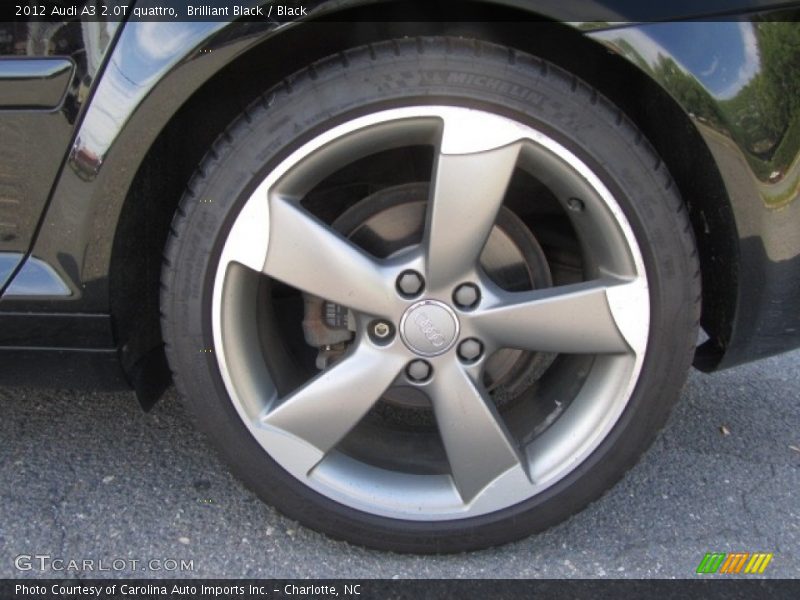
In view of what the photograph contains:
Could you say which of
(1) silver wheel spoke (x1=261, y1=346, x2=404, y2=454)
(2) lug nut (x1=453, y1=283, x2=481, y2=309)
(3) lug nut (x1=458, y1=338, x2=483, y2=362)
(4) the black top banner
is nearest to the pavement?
(1) silver wheel spoke (x1=261, y1=346, x2=404, y2=454)

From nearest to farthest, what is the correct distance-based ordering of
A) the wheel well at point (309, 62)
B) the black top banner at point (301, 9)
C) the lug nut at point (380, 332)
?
1. the black top banner at point (301, 9)
2. the wheel well at point (309, 62)
3. the lug nut at point (380, 332)

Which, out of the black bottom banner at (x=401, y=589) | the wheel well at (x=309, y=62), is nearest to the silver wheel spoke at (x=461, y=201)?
the wheel well at (x=309, y=62)

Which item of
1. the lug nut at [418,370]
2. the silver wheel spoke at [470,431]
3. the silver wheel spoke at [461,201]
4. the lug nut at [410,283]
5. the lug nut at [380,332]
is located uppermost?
the silver wheel spoke at [461,201]

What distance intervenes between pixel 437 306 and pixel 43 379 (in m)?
0.84

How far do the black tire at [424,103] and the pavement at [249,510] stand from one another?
4.0 inches

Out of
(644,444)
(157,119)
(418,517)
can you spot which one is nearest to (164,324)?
(157,119)

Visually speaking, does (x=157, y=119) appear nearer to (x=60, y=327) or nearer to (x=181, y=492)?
(x=60, y=327)

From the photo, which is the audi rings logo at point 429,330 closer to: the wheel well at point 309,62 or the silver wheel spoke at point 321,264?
the silver wheel spoke at point 321,264

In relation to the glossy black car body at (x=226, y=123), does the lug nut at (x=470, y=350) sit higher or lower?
lower

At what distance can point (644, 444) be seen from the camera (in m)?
1.78

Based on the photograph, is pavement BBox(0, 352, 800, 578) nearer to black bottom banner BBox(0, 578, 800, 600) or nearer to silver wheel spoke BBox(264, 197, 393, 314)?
black bottom banner BBox(0, 578, 800, 600)

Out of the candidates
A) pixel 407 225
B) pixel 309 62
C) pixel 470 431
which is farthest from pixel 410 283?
pixel 309 62

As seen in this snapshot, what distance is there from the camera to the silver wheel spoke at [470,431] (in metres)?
Result: 1.75

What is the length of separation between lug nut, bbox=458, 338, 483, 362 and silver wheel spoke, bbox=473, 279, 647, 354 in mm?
30
